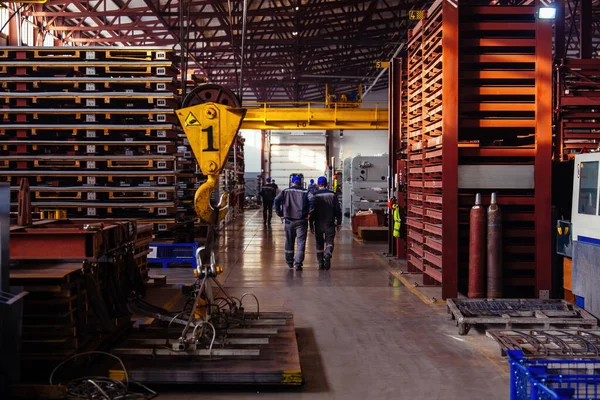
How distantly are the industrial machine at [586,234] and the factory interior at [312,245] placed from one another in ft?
0.09

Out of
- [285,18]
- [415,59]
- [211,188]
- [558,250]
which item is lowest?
[558,250]

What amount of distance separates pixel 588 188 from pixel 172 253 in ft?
23.2

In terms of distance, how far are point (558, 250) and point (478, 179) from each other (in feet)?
4.12

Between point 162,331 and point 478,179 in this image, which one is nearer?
point 162,331

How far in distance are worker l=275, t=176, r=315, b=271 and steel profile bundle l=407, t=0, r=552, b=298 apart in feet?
10.7

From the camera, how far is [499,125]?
738cm

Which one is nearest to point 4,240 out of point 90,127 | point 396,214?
point 90,127

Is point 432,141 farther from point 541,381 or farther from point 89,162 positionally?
point 89,162

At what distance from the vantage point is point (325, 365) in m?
5.08

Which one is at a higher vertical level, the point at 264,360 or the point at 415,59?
the point at 415,59

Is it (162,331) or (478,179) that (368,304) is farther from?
(162,331)

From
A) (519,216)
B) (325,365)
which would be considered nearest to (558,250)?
(519,216)

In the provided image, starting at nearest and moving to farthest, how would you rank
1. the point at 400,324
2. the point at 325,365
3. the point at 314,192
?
the point at 325,365 < the point at 400,324 < the point at 314,192

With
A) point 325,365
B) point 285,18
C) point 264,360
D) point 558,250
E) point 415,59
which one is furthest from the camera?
point 285,18
